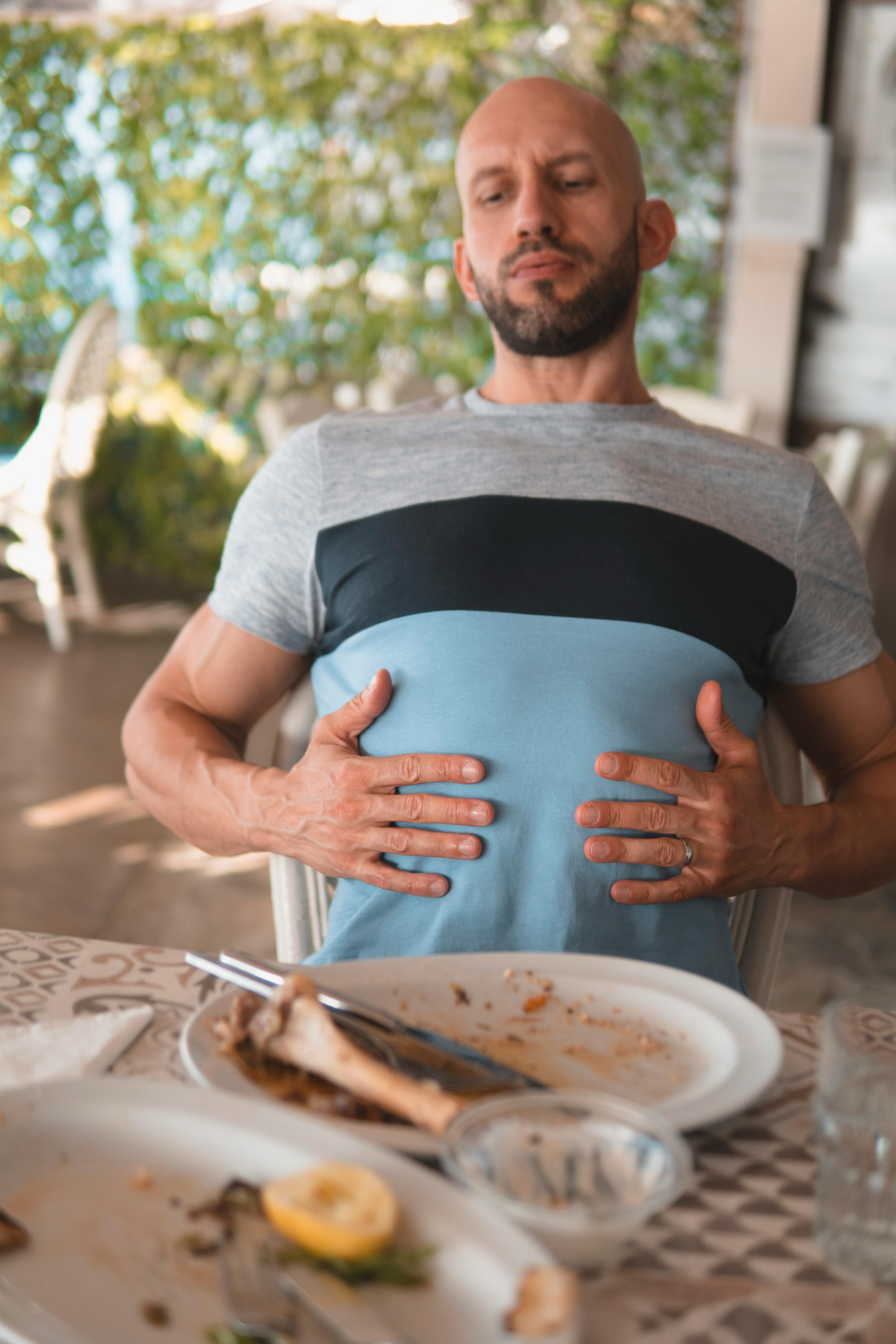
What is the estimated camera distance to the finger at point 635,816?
1.01 metres

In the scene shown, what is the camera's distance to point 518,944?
40.7 inches

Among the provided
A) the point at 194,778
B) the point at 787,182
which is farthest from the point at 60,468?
the point at 194,778

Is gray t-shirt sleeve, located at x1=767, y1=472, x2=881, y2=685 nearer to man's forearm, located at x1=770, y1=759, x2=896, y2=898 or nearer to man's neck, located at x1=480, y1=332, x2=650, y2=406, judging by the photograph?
man's forearm, located at x1=770, y1=759, x2=896, y2=898

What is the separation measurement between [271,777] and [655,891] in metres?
0.37

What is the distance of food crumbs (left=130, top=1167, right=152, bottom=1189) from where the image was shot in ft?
1.82

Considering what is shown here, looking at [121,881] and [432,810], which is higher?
[432,810]

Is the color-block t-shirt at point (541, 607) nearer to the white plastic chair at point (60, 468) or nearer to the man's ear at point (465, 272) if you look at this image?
the man's ear at point (465, 272)

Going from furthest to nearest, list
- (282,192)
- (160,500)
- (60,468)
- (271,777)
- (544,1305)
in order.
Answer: (160,500)
(282,192)
(60,468)
(271,777)
(544,1305)

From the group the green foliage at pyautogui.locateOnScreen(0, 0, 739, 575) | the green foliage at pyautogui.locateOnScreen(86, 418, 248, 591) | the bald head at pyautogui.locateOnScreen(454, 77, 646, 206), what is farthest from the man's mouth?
the green foliage at pyautogui.locateOnScreen(86, 418, 248, 591)

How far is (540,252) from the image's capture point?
4.44ft

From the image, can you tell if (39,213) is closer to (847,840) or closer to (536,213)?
(536,213)

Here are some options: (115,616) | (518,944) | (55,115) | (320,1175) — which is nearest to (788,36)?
(55,115)

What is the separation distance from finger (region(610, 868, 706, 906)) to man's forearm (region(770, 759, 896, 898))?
0.34ft

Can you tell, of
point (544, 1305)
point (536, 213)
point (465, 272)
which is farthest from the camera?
point (465, 272)
